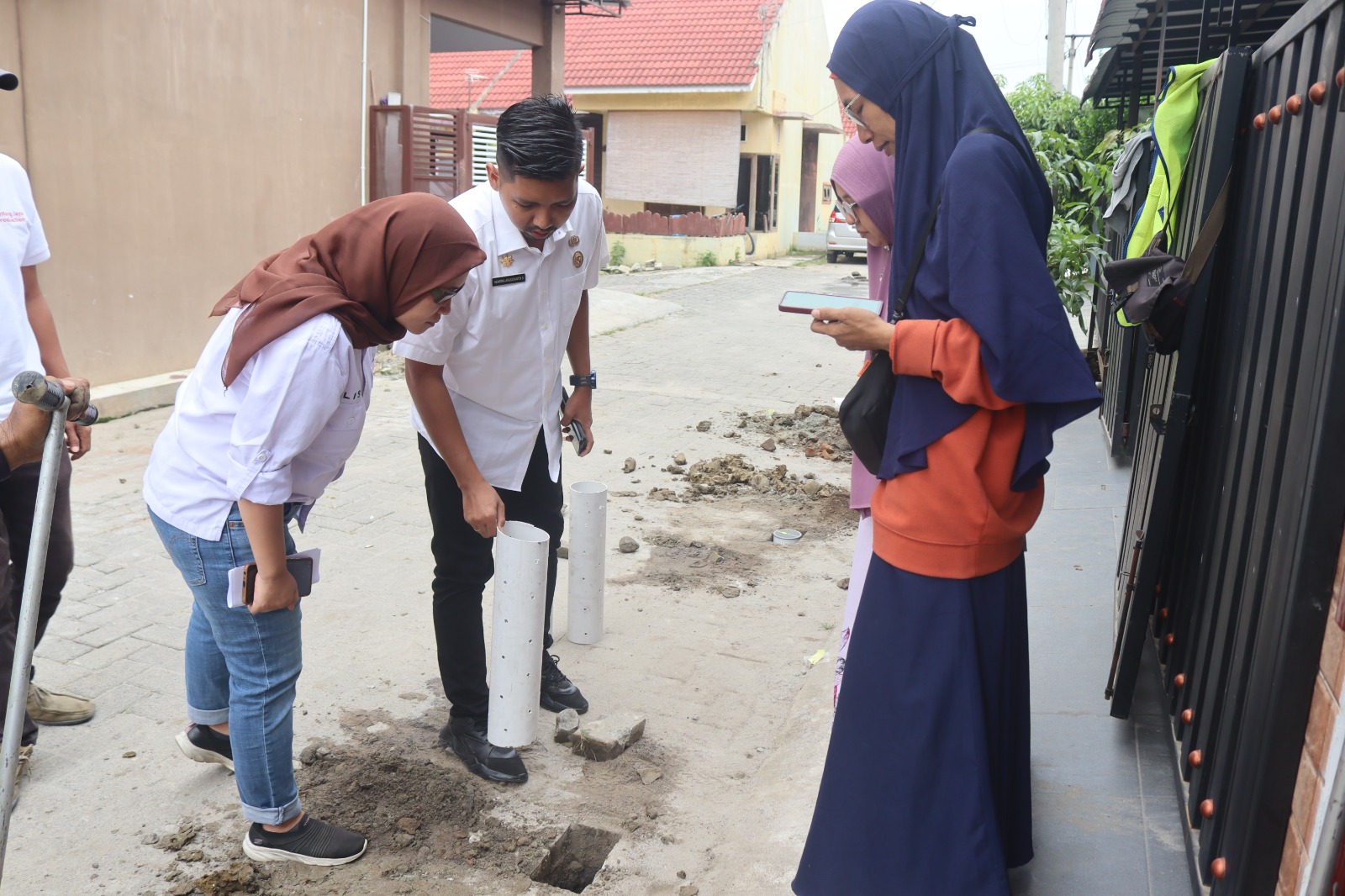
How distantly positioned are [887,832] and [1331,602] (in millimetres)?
971

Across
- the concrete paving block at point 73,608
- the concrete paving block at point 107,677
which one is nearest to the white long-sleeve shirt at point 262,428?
the concrete paving block at point 107,677

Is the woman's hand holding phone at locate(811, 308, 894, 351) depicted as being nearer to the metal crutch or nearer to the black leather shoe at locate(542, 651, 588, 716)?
the metal crutch

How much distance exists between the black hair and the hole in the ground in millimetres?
1779

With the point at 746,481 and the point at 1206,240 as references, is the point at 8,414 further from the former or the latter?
the point at 746,481

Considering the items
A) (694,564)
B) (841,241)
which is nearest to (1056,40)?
(841,241)

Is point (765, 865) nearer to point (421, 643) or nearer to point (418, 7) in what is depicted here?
point (421, 643)

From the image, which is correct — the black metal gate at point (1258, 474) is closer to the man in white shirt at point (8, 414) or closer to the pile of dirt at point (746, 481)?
the man in white shirt at point (8, 414)

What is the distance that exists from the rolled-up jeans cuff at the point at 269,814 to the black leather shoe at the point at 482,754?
24.1 inches

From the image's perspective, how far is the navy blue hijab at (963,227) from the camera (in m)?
2.00

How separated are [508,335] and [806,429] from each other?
5099 mm

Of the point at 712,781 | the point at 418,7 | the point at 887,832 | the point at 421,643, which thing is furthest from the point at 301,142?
the point at 887,832

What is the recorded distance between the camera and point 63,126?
746cm

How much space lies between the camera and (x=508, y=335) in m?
Result: 3.13

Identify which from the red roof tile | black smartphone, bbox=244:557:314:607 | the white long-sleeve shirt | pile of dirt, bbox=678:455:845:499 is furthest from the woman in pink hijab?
the red roof tile
